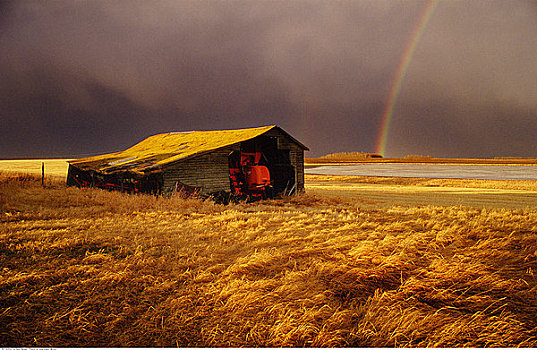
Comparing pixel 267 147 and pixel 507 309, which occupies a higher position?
pixel 267 147

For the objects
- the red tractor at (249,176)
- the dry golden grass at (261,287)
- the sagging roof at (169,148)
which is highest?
the sagging roof at (169,148)

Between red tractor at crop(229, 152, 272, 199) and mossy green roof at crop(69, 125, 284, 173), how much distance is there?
1.80m

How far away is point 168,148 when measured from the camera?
80.9 feet

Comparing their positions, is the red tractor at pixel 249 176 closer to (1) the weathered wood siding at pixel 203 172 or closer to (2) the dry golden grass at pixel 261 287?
(1) the weathered wood siding at pixel 203 172

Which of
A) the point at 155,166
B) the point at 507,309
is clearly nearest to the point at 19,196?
the point at 155,166

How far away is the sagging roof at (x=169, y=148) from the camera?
1833 cm

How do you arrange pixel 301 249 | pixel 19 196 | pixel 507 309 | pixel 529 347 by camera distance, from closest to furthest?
pixel 529 347
pixel 507 309
pixel 301 249
pixel 19 196

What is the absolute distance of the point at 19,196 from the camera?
1516cm

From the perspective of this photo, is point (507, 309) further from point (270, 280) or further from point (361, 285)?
point (270, 280)

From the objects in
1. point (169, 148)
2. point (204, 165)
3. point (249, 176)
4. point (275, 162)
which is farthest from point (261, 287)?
point (169, 148)

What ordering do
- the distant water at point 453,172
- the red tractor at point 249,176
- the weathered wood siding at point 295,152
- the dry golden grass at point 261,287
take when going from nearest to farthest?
1. the dry golden grass at point 261,287
2. the red tractor at point 249,176
3. the weathered wood siding at point 295,152
4. the distant water at point 453,172

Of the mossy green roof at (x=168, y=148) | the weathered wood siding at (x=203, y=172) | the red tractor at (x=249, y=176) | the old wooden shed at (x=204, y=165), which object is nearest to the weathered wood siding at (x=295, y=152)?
the old wooden shed at (x=204, y=165)

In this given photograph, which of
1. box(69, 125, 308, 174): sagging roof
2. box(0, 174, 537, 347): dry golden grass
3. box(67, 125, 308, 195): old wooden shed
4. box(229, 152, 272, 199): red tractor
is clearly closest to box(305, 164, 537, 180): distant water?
box(67, 125, 308, 195): old wooden shed

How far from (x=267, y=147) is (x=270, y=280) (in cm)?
1774
